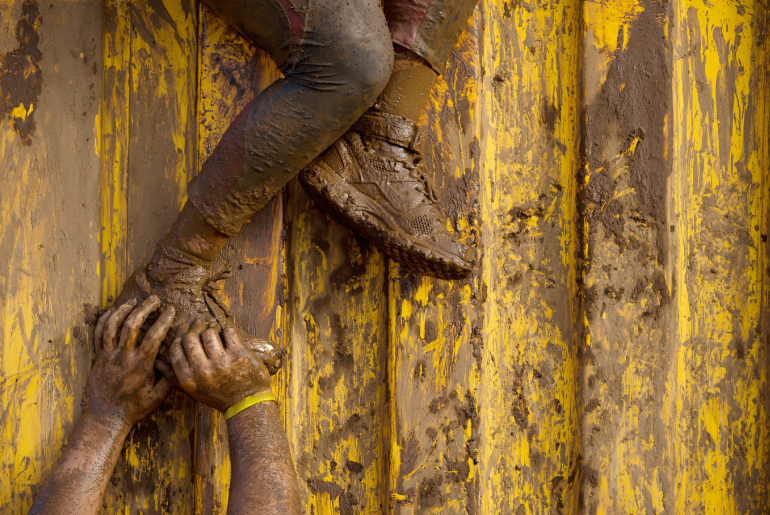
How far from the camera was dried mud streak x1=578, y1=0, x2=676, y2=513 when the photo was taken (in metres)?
1.13

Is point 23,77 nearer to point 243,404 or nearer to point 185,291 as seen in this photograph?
point 185,291

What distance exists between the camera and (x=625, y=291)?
3.77 ft

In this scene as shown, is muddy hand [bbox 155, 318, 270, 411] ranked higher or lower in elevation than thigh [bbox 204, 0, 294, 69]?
lower

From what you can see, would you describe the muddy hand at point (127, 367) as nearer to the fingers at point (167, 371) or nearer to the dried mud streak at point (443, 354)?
the fingers at point (167, 371)

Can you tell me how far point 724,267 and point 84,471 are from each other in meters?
1.53

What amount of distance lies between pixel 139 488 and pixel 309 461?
397 millimetres

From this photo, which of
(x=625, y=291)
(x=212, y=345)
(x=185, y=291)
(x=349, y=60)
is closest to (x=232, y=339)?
(x=212, y=345)

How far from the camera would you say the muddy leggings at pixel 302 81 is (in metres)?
0.89

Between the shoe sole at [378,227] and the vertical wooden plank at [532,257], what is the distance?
0.69 feet

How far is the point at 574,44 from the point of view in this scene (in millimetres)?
1177

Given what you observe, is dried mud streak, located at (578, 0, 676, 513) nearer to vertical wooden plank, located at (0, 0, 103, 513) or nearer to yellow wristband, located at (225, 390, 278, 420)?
yellow wristband, located at (225, 390, 278, 420)

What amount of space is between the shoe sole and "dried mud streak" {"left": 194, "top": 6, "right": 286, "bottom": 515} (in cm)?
15

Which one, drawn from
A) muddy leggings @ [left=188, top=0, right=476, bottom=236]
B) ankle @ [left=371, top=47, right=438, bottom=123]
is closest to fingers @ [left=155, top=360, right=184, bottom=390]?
muddy leggings @ [left=188, top=0, right=476, bottom=236]

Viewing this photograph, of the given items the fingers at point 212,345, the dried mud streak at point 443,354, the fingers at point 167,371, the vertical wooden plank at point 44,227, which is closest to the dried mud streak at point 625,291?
the dried mud streak at point 443,354
